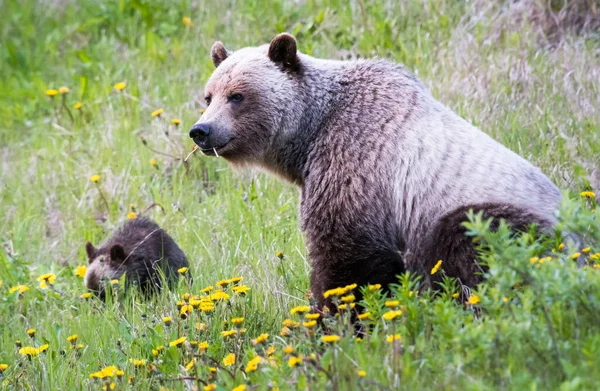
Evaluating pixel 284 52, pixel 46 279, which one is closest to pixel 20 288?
pixel 46 279

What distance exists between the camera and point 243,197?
7590 mm

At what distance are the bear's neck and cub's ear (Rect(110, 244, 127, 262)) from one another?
5.96 feet

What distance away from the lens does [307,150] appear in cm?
586

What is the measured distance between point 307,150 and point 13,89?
20.5 feet

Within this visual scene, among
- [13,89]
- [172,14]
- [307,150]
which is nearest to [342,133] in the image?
[307,150]

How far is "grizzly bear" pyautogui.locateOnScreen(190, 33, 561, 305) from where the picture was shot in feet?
16.5

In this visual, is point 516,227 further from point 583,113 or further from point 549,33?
point 549,33

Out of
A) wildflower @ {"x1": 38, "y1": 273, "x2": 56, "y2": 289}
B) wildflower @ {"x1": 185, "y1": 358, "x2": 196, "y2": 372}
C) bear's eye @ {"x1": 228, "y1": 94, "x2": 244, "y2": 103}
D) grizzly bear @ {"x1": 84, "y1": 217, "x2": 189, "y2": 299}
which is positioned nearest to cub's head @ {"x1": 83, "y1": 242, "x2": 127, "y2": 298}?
grizzly bear @ {"x1": 84, "y1": 217, "x2": 189, "y2": 299}

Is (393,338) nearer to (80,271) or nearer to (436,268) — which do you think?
(436,268)

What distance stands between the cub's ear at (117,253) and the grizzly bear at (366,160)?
63.4 inches

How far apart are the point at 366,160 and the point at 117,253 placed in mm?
2744

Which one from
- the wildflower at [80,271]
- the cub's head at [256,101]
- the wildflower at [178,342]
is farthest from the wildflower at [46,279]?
the wildflower at [178,342]

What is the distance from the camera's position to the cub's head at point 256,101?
19.4 ft

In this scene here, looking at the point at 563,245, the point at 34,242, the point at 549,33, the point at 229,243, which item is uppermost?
the point at 549,33
